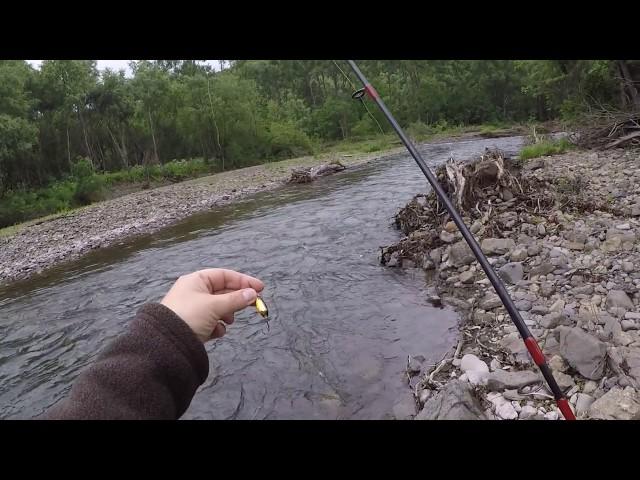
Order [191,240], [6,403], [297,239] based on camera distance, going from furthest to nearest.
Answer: [191,240] → [297,239] → [6,403]

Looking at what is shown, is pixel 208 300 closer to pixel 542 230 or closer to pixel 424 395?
pixel 424 395

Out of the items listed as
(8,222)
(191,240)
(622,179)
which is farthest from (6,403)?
(8,222)

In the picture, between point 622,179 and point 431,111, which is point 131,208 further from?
point 431,111

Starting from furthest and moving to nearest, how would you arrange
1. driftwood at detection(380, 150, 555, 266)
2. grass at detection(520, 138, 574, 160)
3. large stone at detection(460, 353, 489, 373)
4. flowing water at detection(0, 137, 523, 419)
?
grass at detection(520, 138, 574, 160), driftwood at detection(380, 150, 555, 266), flowing water at detection(0, 137, 523, 419), large stone at detection(460, 353, 489, 373)

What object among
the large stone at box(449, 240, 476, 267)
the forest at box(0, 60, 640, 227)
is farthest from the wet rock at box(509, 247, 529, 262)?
the forest at box(0, 60, 640, 227)

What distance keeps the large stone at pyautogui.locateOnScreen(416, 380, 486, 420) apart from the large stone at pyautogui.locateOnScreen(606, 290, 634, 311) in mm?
2078

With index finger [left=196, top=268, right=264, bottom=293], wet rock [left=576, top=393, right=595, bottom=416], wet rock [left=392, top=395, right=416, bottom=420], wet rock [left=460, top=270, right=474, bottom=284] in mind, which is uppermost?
index finger [left=196, top=268, right=264, bottom=293]

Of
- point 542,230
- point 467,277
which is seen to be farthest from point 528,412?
point 542,230

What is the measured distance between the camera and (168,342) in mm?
1298

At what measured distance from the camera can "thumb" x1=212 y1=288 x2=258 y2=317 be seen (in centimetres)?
165

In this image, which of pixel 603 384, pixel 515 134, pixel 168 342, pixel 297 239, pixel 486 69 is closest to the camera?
pixel 168 342

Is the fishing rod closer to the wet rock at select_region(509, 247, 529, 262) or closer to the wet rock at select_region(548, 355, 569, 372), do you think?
the wet rock at select_region(548, 355, 569, 372)

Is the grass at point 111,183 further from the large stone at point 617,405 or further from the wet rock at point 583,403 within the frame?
the large stone at point 617,405
